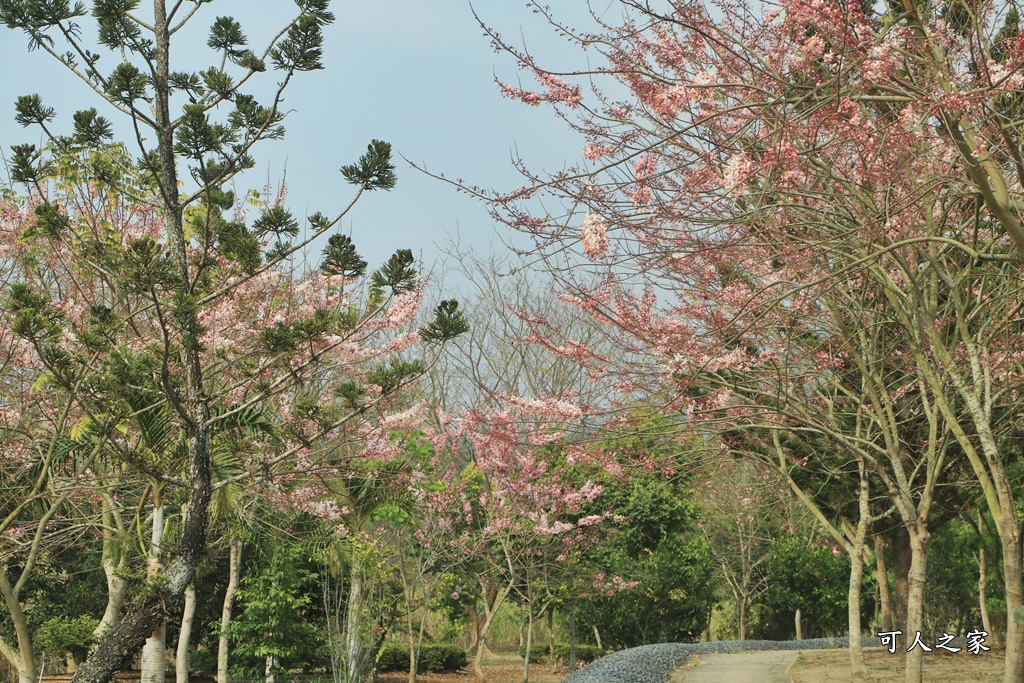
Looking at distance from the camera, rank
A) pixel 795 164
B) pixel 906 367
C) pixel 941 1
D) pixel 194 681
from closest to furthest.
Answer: pixel 941 1, pixel 795 164, pixel 906 367, pixel 194 681

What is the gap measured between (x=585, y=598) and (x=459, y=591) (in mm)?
2851

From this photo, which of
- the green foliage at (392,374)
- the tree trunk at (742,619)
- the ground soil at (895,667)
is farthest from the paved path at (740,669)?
the tree trunk at (742,619)

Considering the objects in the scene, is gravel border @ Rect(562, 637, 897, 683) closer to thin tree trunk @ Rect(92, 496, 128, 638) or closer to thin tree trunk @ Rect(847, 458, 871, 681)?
thin tree trunk @ Rect(847, 458, 871, 681)

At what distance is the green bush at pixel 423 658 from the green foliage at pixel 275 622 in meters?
4.45

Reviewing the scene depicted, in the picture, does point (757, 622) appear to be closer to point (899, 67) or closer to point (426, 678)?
point (426, 678)

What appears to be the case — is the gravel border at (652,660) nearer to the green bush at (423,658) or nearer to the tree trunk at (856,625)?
the tree trunk at (856,625)

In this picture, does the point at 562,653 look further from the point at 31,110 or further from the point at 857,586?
the point at 31,110

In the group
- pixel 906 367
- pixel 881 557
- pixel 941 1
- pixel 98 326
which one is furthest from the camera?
pixel 881 557

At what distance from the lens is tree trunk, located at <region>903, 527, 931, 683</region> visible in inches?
323

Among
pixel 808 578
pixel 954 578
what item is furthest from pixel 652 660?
pixel 954 578

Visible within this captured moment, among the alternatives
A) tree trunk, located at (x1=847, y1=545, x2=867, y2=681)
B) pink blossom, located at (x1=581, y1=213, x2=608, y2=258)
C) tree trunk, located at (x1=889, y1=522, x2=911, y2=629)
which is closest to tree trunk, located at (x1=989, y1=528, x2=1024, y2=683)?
tree trunk, located at (x1=847, y1=545, x2=867, y2=681)

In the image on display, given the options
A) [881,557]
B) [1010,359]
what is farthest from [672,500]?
[1010,359]

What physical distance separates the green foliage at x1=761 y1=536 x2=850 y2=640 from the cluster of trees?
5.03m

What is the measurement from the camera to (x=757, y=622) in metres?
27.2
